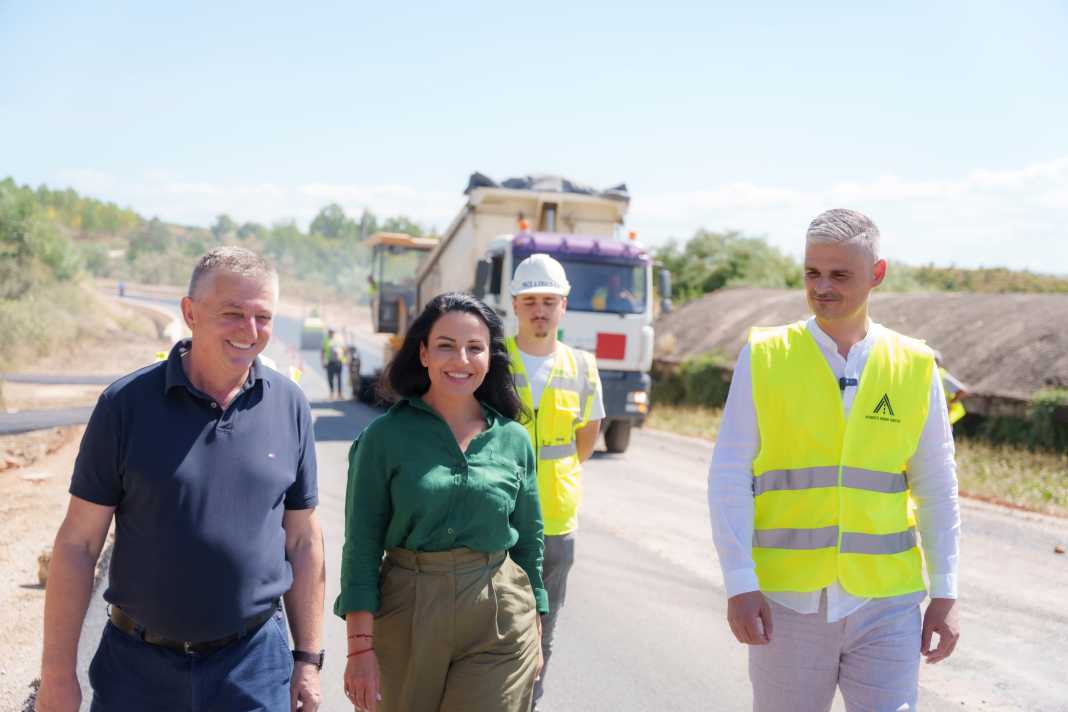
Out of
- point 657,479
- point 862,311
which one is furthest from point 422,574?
point 657,479

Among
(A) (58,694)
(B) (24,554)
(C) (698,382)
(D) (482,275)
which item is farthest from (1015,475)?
(A) (58,694)

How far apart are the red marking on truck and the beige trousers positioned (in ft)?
38.4

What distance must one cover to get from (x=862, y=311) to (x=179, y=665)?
7.03 ft

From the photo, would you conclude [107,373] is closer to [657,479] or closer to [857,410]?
[657,479]

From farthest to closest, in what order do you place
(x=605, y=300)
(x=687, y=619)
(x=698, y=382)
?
(x=698, y=382) < (x=605, y=300) < (x=687, y=619)

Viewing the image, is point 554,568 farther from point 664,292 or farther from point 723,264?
point 723,264

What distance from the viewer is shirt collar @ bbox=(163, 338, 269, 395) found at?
8.80 feet

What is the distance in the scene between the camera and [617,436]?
15.4 m

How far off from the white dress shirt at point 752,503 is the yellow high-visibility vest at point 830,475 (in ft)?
0.11

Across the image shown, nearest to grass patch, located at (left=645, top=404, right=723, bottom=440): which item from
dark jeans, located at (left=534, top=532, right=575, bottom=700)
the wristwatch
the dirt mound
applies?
the dirt mound

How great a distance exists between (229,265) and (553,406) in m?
1.81

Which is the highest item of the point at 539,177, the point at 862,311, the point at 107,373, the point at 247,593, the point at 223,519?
the point at 539,177

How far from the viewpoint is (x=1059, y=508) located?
1123cm

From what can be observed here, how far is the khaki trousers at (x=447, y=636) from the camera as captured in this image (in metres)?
2.93
